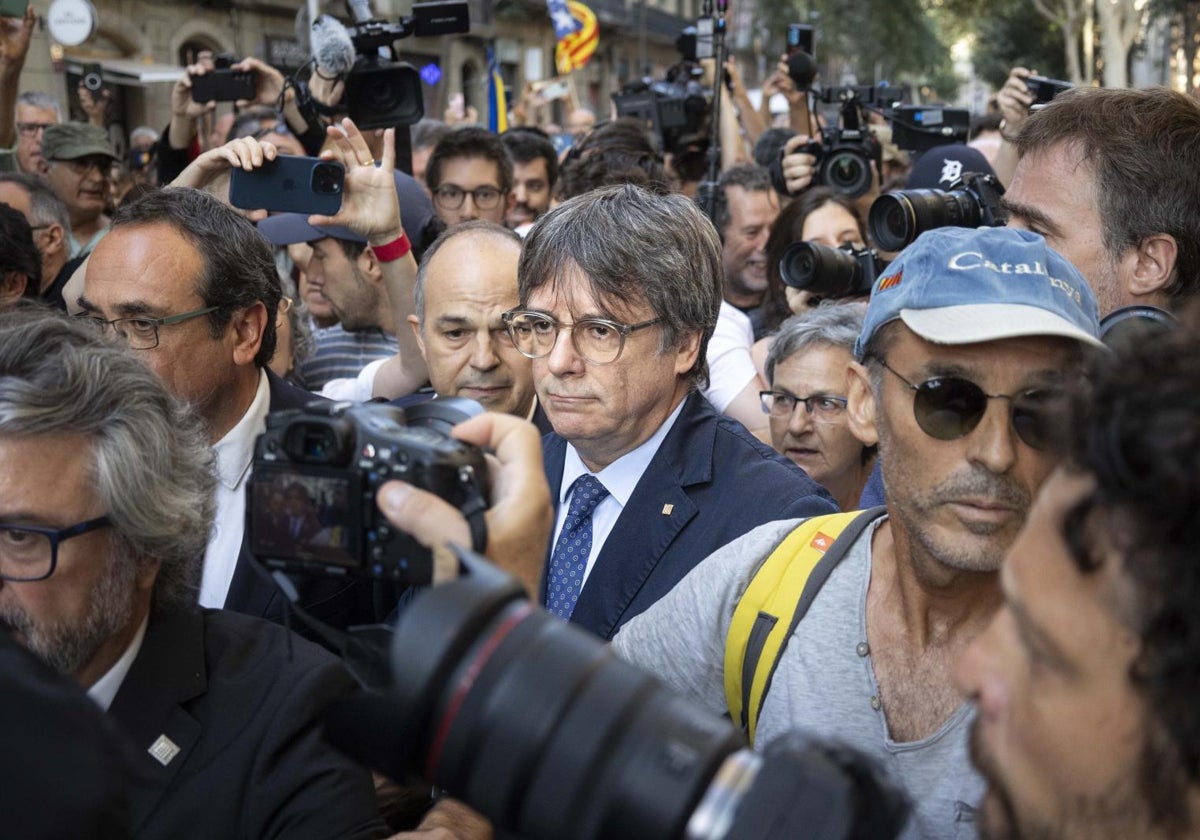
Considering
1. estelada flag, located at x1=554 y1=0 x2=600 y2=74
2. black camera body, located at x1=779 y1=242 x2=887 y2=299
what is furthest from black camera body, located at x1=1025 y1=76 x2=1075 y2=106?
estelada flag, located at x1=554 y1=0 x2=600 y2=74

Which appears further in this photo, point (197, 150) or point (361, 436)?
point (197, 150)

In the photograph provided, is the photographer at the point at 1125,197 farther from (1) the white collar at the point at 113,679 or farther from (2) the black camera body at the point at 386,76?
(2) the black camera body at the point at 386,76

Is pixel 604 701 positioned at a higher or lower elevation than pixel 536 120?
lower

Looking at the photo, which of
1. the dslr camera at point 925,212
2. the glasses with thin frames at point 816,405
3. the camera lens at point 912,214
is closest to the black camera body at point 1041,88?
the dslr camera at point 925,212

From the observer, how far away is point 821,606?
2.29 m

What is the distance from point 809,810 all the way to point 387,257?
135 inches

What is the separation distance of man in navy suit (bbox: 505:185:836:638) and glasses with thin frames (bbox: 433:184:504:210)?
3185mm

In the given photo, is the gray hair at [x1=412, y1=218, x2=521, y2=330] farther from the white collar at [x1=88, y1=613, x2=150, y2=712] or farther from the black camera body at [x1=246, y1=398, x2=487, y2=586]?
Answer: the black camera body at [x1=246, y1=398, x2=487, y2=586]

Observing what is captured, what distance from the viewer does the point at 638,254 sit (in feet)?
10.2

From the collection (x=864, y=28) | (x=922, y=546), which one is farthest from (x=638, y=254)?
(x=864, y=28)

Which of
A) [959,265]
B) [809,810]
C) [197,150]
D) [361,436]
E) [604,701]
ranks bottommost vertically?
[809,810]

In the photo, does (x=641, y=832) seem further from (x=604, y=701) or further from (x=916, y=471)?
(x=916, y=471)

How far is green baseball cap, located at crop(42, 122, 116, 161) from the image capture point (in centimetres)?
734

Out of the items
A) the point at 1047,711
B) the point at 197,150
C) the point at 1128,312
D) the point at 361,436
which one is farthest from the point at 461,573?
the point at 197,150
